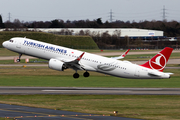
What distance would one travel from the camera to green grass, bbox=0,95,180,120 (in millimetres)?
35584

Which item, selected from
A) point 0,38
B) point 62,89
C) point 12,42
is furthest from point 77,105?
point 0,38

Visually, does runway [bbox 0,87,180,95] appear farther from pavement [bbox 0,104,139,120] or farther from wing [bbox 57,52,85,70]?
pavement [bbox 0,104,139,120]

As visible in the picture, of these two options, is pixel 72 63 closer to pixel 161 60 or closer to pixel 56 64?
pixel 56 64

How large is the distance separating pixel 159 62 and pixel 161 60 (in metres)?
0.51

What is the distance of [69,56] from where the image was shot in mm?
59250

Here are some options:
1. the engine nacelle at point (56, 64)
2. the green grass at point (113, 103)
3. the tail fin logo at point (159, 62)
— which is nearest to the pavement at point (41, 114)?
the green grass at point (113, 103)

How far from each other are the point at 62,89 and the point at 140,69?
13.9 metres

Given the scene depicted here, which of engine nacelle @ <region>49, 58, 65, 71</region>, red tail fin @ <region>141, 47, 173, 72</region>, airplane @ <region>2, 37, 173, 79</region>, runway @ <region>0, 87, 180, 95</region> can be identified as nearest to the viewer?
runway @ <region>0, 87, 180, 95</region>

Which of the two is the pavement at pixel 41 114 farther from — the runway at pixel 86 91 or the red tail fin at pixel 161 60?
the red tail fin at pixel 161 60

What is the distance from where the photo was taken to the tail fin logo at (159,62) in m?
55.0

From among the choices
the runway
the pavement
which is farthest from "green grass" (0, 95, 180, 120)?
the runway

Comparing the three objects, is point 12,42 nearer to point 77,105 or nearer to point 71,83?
point 71,83

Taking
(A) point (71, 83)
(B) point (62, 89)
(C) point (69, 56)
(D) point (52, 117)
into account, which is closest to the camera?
(D) point (52, 117)

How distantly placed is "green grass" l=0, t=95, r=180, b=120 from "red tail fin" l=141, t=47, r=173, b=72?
8.92 meters
